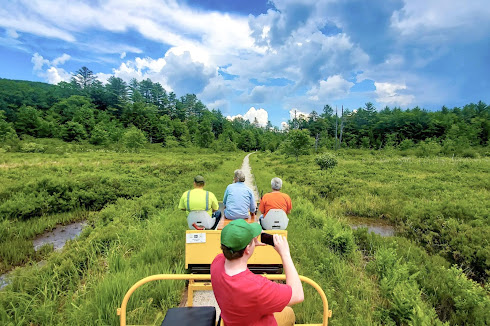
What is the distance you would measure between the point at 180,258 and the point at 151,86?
4056 inches

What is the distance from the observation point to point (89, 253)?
5164 mm

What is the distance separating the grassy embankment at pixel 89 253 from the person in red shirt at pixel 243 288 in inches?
79.7

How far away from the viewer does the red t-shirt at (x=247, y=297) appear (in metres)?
1.52

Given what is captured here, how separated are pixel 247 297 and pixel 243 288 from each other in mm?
69

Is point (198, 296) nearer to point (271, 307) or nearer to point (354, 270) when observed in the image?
point (271, 307)

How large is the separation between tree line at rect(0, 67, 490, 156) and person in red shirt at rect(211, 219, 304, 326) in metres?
45.0

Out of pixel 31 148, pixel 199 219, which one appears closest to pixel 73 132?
pixel 31 148

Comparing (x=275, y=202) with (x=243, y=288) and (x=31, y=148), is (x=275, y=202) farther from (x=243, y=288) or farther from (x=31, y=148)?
(x=31, y=148)

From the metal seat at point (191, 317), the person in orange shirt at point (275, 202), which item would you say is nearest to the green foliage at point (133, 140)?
the person in orange shirt at point (275, 202)

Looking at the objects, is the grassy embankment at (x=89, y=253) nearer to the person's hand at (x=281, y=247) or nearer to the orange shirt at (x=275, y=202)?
the orange shirt at (x=275, y=202)

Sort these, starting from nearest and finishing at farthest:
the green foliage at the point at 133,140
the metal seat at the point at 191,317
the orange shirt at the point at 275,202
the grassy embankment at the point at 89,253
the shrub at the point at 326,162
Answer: the metal seat at the point at 191,317 < the grassy embankment at the point at 89,253 < the orange shirt at the point at 275,202 < the shrub at the point at 326,162 < the green foliage at the point at 133,140

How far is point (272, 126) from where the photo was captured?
152 m

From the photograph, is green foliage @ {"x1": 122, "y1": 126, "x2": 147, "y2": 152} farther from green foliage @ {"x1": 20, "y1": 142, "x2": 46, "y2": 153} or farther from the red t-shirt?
the red t-shirt

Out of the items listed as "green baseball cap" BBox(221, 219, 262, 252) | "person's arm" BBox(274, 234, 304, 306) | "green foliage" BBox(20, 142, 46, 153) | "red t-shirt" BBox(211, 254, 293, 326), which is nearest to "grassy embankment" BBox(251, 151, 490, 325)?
"person's arm" BBox(274, 234, 304, 306)
